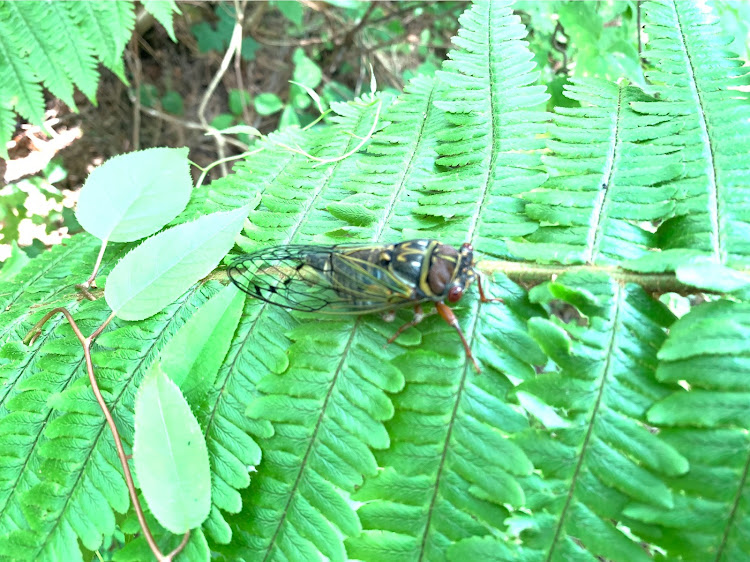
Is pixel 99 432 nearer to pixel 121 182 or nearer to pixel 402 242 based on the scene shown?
pixel 121 182

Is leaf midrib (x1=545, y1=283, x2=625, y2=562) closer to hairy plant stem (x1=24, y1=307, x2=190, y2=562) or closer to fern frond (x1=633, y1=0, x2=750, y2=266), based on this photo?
fern frond (x1=633, y1=0, x2=750, y2=266)

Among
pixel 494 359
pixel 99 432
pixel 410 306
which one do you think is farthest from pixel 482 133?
pixel 99 432

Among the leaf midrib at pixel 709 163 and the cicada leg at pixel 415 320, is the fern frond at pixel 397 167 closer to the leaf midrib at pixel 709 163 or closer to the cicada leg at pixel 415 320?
the cicada leg at pixel 415 320

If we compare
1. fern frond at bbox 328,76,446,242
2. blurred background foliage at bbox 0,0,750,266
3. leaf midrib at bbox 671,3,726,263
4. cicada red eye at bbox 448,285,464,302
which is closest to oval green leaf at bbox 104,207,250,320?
fern frond at bbox 328,76,446,242

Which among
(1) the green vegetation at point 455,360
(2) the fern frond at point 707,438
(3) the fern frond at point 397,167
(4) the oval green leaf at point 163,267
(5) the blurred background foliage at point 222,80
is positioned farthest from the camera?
(5) the blurred background foliage at point 222,80

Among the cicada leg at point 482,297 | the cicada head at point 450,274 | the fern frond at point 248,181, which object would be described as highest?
the fern frond at point 248,181

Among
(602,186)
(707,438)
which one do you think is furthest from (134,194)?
(707,438)

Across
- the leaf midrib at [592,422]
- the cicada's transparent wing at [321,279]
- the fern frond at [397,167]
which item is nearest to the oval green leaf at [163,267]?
the cicada's transparent wing at [321,279]
